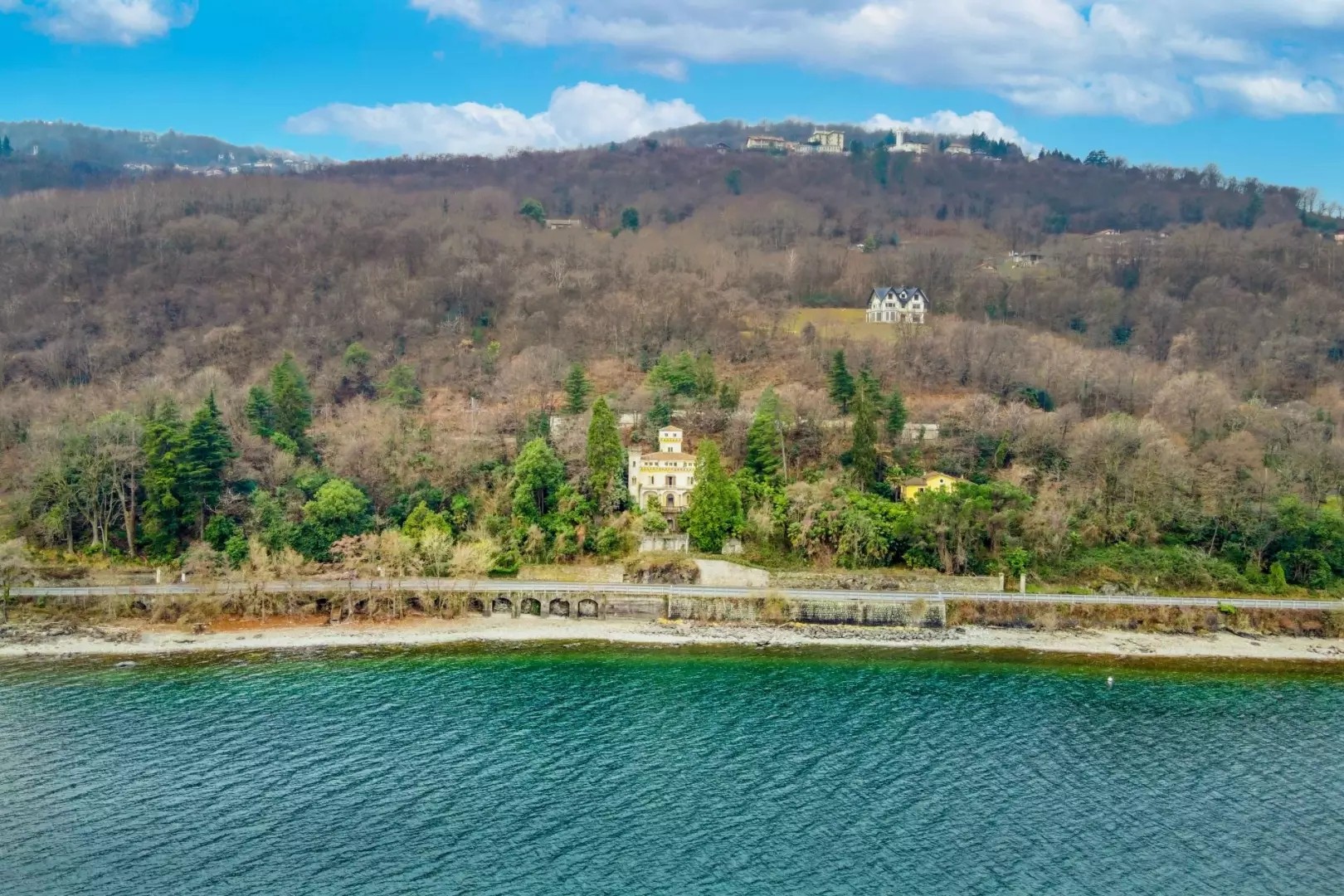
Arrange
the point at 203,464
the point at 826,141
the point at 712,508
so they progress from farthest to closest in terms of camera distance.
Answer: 1. the point at 826,141
2. the point at 712,508
3. the point at 203,464

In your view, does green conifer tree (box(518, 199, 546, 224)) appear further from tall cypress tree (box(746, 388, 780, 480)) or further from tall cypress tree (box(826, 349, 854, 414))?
tall cypress tree (box(746, 388, 780, 480))

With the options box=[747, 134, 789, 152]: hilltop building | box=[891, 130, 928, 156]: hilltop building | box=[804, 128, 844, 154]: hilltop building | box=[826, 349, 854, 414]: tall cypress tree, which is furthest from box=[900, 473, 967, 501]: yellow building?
box=[804, 128, 844, 154]: hilltop building

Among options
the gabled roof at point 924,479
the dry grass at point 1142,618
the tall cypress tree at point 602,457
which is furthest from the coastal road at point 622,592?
the gabled roof at point 924,479

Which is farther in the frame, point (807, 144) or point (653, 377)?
point (807, 144)

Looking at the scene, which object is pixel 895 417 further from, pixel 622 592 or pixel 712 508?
pixel 622 592

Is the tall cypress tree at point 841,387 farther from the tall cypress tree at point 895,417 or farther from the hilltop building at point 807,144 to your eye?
the hilltop building at point 807,144

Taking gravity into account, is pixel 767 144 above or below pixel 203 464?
above

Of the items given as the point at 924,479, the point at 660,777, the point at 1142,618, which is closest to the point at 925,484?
the point at 924,479
